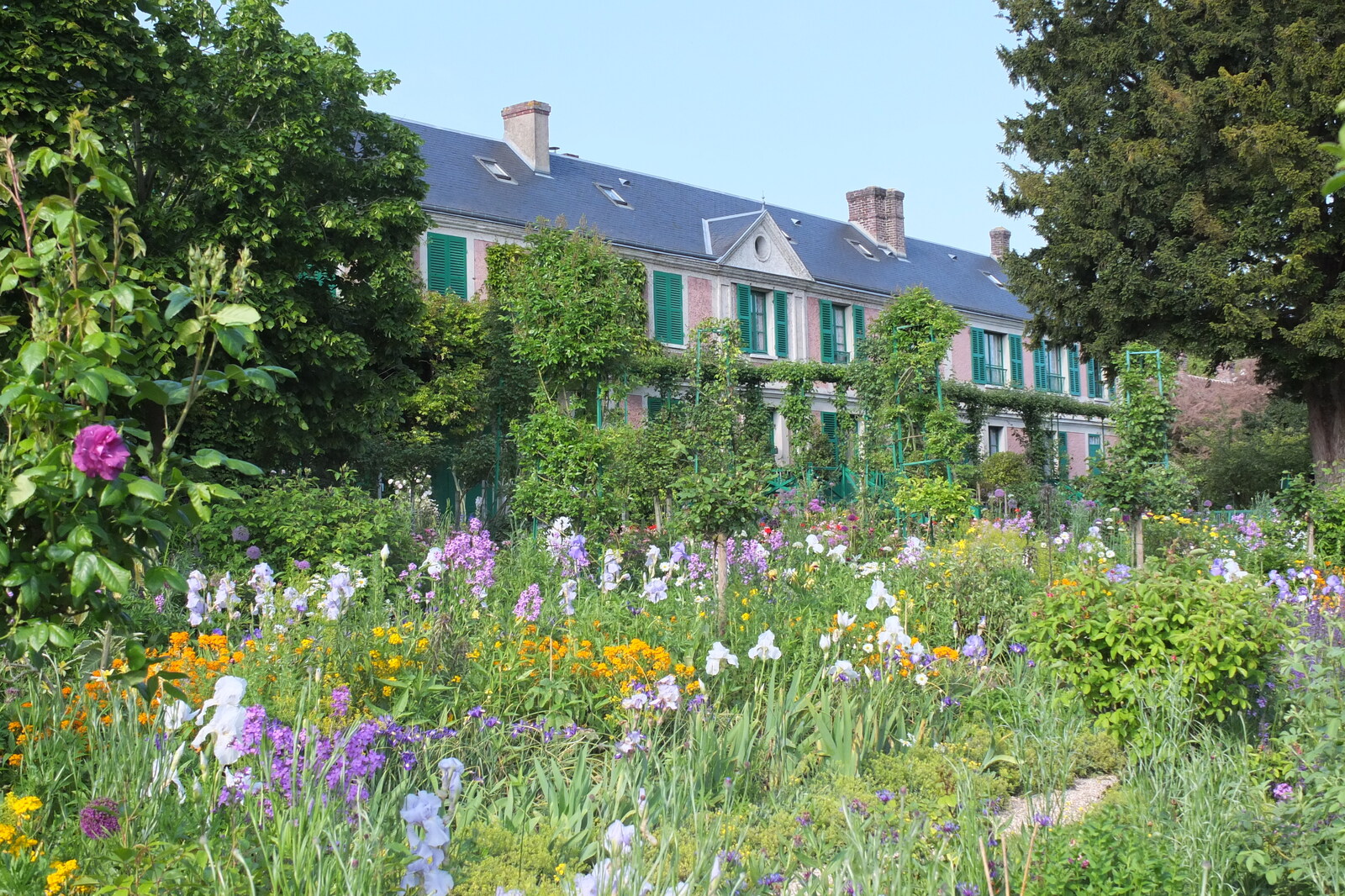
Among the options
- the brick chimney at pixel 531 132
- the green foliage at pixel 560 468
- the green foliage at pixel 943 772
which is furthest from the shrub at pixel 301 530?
the brick chimney at pixel 531 132

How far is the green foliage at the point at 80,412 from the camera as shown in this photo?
2.12 metres

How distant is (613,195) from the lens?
23125 millimetres

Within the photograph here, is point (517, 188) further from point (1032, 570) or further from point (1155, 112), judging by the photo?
point (1032, 570)

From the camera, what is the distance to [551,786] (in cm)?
340

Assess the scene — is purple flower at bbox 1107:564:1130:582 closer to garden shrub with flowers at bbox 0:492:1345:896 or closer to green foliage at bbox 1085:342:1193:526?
garden shrub with flowers at bbox 0:492:1345:896

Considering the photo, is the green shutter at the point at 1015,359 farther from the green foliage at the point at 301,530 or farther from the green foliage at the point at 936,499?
the green foliage at the point at 301,530

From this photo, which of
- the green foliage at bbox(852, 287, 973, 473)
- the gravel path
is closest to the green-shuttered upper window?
the green foliage at bbox(852, 287, 973, 473)

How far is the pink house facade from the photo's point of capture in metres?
19.5

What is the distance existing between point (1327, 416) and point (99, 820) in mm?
17413

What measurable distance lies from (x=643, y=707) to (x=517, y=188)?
18.6 meters

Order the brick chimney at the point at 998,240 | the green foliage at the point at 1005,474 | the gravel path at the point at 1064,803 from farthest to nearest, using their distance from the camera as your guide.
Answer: the brick chimney at the point at 998,240 → the green foliage at the point at 1005,474 → the gravel path at the point at 1064,803

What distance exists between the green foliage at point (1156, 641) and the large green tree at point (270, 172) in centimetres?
847

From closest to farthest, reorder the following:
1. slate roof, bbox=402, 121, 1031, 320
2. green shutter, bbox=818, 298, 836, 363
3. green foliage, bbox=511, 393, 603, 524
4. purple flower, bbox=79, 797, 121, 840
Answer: purple flower, bbox=79, 797, 121, 840, green foliage, bbox=511, 393, 603, 524, slate roof, bbox=402, 121, 1031, 320, green shutter, bbox=818, 298, 836, 363

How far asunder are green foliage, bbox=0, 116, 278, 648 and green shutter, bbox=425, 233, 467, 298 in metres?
15.8
